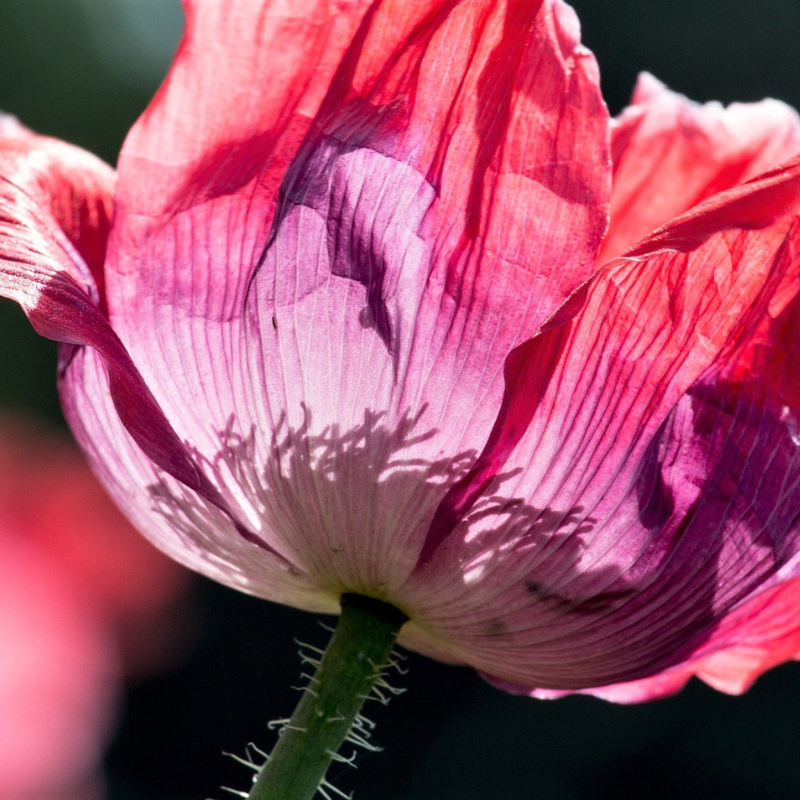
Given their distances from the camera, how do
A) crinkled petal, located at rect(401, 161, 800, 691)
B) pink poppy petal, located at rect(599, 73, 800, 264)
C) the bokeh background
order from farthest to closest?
the bokeh background
pink poppy petal, located at rect(599, 73, 800, 264)
crinkled petal, located at rect(401, 161, 800, 691)

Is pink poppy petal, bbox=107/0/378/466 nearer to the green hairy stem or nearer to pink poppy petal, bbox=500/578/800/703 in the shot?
the green hairy stem

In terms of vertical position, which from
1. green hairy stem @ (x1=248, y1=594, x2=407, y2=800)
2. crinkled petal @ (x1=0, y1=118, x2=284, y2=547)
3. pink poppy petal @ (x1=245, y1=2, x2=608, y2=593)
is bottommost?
green hairy stem @ (x1=248, y1=594, x2=407, y2=800)

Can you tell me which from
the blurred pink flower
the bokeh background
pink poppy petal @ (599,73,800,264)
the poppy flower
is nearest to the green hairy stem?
the poppy flower

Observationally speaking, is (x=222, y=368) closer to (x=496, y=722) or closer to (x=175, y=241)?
(x=175, y=241)

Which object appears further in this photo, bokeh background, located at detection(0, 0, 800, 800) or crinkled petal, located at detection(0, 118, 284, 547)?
bokeh background, located at detection(0, 0, 800, 800)

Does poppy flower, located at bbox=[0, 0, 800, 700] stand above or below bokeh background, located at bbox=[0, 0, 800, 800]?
above

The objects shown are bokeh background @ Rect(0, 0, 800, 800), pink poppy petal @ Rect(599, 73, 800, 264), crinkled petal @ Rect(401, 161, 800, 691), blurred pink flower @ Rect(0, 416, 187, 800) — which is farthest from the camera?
bokeh background @ Rect(0, 0, 800, 800)

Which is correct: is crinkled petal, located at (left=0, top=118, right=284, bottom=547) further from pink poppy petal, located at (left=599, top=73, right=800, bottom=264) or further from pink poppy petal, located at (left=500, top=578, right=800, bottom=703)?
pink poppy petal, located at (left=599, top=73, right=800, bottom=264)
